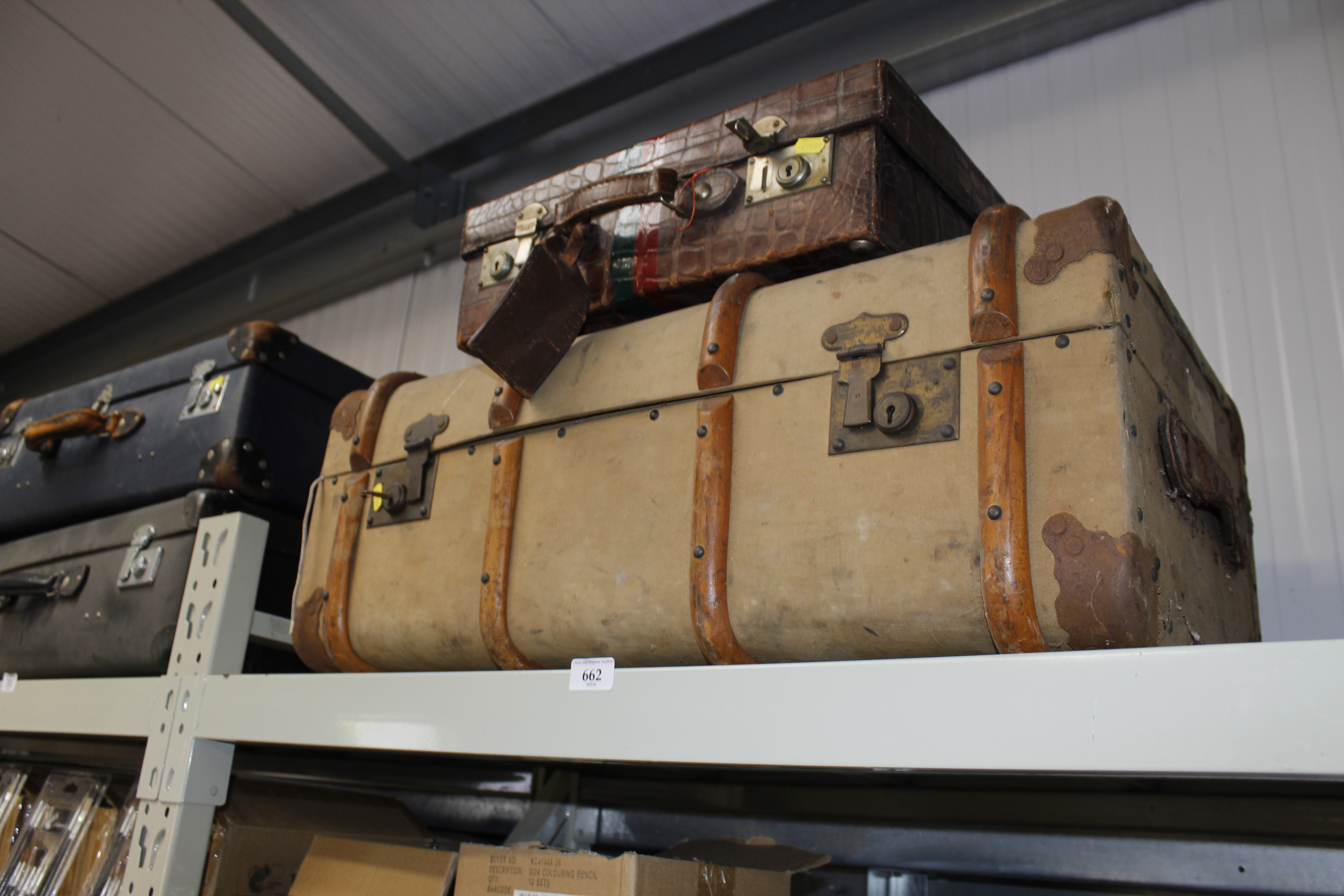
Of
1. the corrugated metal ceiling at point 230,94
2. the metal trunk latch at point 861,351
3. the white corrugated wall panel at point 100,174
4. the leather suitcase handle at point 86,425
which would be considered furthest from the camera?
the white corrugated wall panel at point 100,174

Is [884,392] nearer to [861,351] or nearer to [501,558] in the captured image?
[861,351]

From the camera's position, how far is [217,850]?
4.31 feet

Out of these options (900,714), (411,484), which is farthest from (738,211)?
(900,714)

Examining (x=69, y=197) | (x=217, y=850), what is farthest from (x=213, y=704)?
(x=69, y=197)

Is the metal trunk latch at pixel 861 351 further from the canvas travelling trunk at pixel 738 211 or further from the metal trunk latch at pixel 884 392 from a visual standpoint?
the canvas travelling trunk at pixel 738 211

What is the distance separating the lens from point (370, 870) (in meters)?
1.26

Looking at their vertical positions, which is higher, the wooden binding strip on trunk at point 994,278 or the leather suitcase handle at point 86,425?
the leather suitcase handle at point 86,425

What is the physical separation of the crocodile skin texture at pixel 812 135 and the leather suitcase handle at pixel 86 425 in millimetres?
779

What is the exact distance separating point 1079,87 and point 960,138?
0.91 feet

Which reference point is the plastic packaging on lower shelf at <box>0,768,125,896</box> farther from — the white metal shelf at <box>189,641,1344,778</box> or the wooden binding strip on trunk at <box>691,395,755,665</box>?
the wooden binding strip on trunk at <box>691,395,755,665</box>

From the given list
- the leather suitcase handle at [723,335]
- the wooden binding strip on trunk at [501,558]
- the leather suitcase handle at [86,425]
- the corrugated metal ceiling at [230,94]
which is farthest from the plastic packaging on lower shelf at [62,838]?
the corrugated metal ceiling at [230,94]

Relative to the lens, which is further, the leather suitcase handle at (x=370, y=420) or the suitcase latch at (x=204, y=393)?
the suitcase latch at (x=204, y=393)

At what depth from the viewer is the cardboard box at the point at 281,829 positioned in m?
1.32

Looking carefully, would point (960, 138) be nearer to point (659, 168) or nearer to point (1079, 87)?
point (1079, 87)
